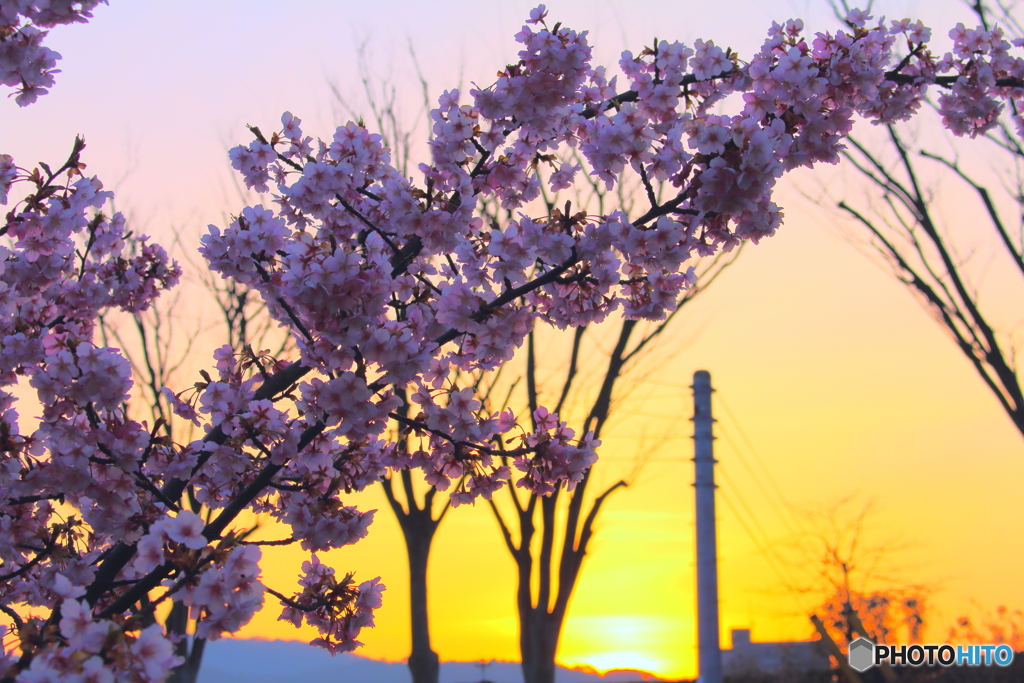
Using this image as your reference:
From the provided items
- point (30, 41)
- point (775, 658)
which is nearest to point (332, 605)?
Answer: point (30, 41)

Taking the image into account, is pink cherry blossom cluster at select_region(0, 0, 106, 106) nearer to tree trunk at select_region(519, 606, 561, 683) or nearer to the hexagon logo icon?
tree trunk at select_region(519, 606, 561, 683)

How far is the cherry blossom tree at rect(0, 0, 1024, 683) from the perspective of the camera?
9.53ft

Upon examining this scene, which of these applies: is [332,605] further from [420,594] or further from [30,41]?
[420,594]

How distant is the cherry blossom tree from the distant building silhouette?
1568 cm

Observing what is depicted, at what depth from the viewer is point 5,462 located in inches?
141

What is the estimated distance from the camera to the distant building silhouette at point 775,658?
57.5 ft

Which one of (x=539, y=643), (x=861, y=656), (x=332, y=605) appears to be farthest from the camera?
(x=861, y=656)

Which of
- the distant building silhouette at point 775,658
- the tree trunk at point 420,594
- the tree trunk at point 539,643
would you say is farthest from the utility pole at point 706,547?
the distant building silhouette at point 775,658

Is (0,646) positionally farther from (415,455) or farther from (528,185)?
(528,185)

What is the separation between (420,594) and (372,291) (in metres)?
8.61

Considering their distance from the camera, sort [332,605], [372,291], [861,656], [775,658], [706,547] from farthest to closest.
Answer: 1. [775,658]
2. [861,656]
3. [706,547]
4. [332,605]
5. [372,291]

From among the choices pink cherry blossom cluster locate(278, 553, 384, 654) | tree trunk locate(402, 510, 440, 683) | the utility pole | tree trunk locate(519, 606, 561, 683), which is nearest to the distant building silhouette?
the utility pole

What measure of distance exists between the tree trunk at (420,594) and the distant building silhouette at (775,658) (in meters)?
9.12

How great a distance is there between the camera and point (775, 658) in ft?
59.4
